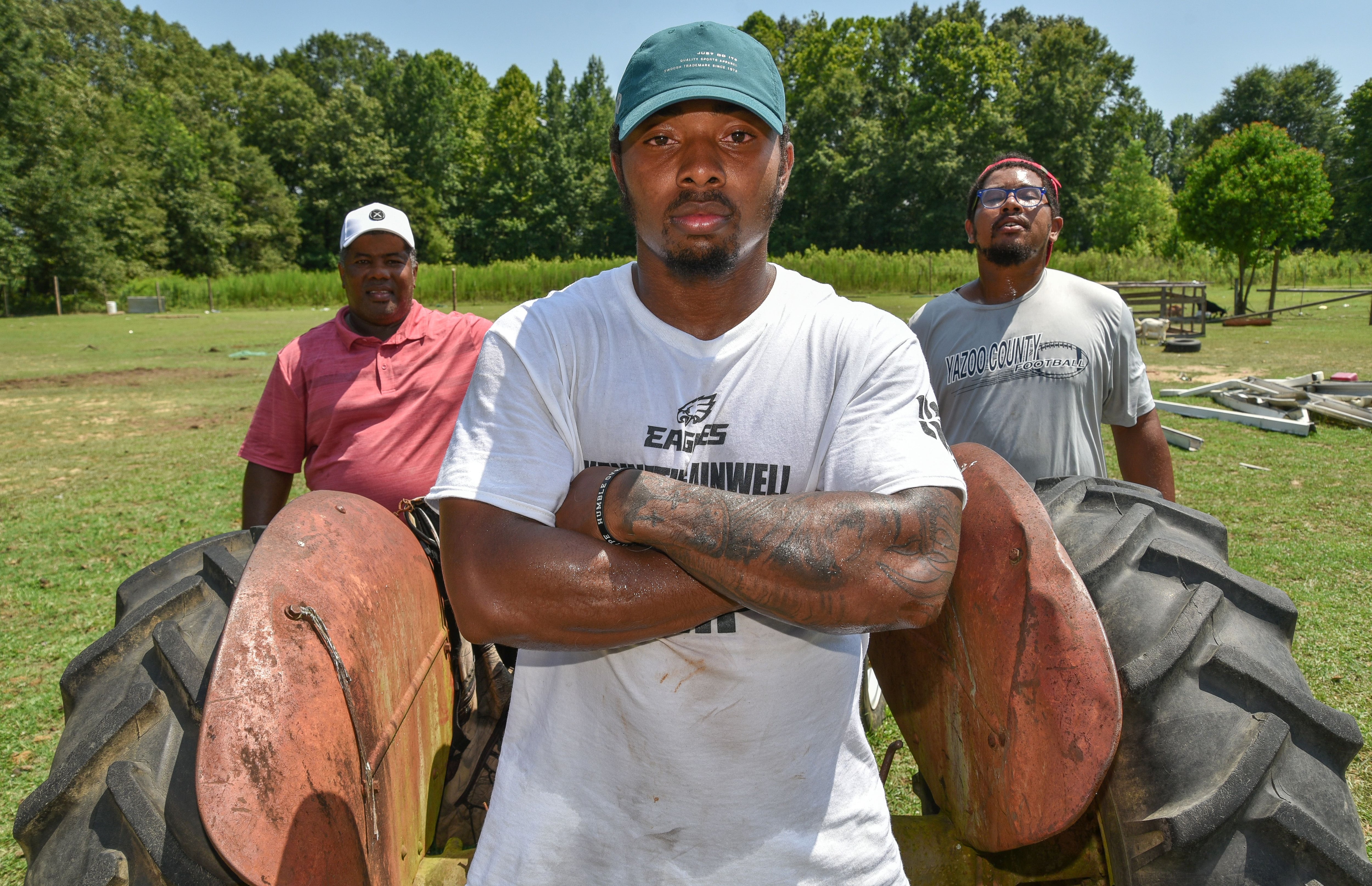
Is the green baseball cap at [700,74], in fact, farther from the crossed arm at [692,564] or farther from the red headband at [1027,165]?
the red headband at [1027,165]

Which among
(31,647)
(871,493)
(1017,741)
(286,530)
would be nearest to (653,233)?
(871,493)

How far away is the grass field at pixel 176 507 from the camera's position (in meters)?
4.30

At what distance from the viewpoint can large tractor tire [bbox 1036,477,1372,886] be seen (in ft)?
5.24

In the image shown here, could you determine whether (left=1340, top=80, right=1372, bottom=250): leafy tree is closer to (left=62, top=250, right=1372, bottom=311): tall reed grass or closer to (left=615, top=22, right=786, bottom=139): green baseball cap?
(left=62, top=250, right=1372, bottom=311): tall reed grass

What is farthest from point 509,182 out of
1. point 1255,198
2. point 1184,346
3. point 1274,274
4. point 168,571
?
point 168,571

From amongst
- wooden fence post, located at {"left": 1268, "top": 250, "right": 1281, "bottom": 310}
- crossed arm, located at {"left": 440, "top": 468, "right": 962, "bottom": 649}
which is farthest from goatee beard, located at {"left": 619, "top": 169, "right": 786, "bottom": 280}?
wooden fence post, located at {"left": 1268, "top": 250, "right": 1281, "bottom": 310}

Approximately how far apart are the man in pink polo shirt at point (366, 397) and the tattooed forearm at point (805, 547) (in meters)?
2.24

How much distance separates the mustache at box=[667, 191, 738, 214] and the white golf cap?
270 cm

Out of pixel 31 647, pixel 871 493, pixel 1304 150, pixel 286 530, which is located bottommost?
pixel 31 647

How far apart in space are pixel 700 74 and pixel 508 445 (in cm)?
80

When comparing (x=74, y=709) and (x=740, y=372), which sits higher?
(x=740, y=372)

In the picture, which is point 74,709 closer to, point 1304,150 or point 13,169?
point 1304,150

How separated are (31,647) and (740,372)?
16.5 feet

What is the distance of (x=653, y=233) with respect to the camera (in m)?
1.78
